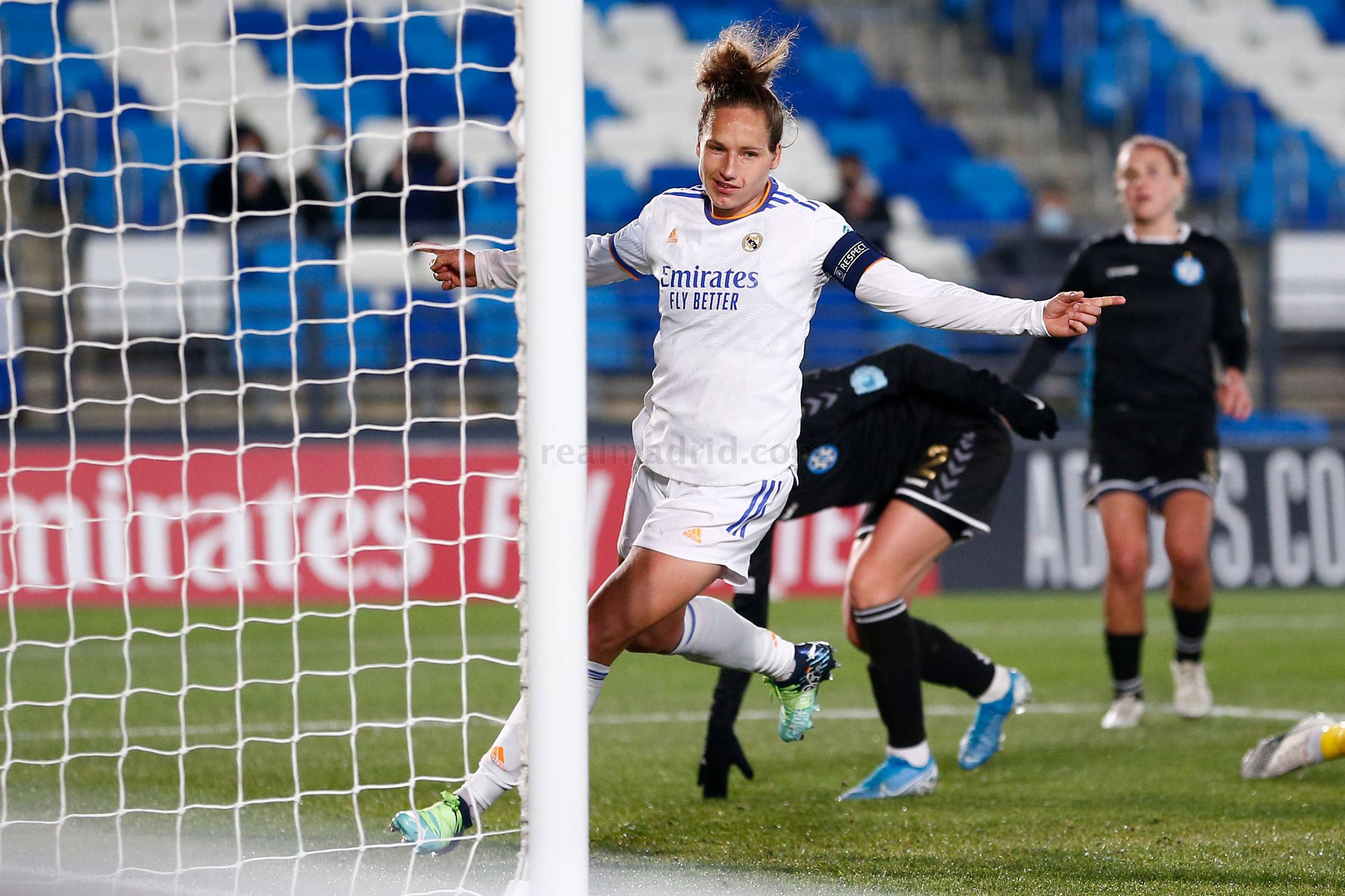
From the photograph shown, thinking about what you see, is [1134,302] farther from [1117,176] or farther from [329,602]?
[329,602]

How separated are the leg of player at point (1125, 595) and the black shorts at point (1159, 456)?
2.3 inches

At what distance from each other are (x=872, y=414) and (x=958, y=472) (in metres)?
0.32

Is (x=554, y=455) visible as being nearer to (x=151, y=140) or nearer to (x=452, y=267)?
(x=452, y=267)

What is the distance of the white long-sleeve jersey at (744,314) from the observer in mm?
3434

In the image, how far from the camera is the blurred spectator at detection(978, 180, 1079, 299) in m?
10.2

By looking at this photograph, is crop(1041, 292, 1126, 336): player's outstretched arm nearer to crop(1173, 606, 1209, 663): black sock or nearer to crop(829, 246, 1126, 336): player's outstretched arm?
crop(829, 246, 1126, 336): player's outstretched arm

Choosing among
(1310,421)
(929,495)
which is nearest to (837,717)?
(929,495)

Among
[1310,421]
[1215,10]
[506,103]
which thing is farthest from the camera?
[1215,10]

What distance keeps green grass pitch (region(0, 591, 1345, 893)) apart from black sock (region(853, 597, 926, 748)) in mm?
221

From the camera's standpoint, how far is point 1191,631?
563 cm

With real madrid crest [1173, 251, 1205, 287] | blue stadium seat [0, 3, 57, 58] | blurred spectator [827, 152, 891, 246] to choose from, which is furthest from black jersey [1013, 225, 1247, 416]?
blue stadium seat [0, 3, 57, 58]

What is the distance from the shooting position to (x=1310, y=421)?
990 cm

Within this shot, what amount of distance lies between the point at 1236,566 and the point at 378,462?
Result: 5.41m

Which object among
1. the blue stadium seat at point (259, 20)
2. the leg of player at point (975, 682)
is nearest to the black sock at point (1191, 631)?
the leg of player at point (975, 682)
